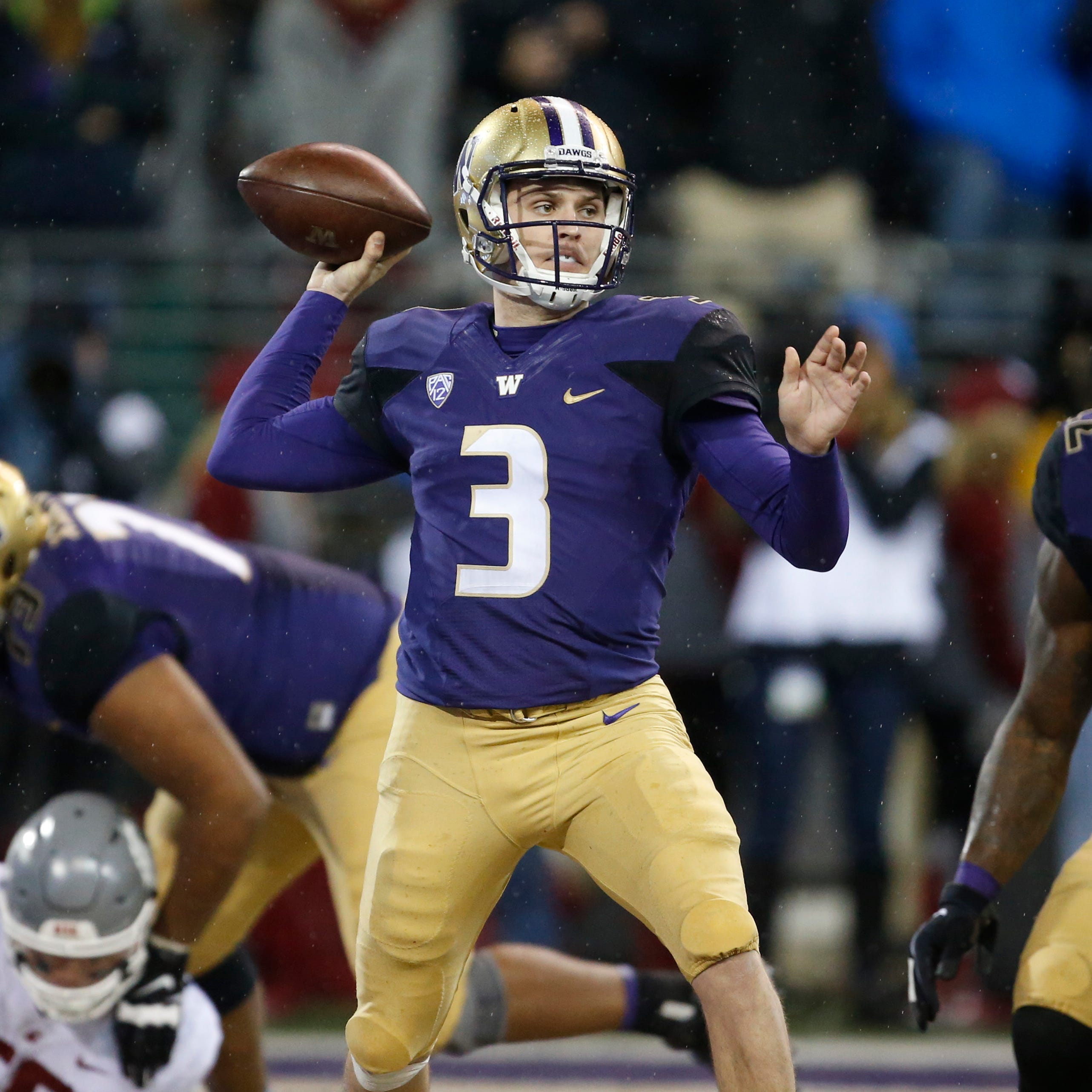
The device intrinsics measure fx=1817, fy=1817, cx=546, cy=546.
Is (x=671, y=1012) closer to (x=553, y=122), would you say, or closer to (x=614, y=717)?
(x=614, y=717)

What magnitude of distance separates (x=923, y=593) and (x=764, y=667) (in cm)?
49

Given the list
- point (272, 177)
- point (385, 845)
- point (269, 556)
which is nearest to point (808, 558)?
point (385, 845)

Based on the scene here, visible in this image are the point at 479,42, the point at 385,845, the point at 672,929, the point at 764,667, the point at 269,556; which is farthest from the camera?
the point at 479,42

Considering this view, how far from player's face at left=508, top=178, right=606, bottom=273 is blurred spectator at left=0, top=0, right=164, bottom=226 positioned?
12.5 feet

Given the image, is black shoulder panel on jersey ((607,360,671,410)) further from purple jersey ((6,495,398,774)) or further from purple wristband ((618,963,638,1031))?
purple wristband ((618,963,638,1031))

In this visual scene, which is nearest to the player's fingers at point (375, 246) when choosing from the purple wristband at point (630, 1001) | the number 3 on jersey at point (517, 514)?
the number 3 on jersey at point (517, 514)

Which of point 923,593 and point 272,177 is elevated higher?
point 272,177

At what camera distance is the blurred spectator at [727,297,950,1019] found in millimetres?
4980

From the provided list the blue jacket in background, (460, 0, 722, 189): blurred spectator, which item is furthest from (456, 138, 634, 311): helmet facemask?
the blue jacket in background

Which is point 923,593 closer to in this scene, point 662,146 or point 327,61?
point 662,146

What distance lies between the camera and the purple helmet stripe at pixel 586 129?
9.23ft

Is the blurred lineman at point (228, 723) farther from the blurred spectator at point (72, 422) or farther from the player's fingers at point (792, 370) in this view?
the blurred spectator at point (72, 422)

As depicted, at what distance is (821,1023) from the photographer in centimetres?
491

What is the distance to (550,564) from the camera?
266cm
